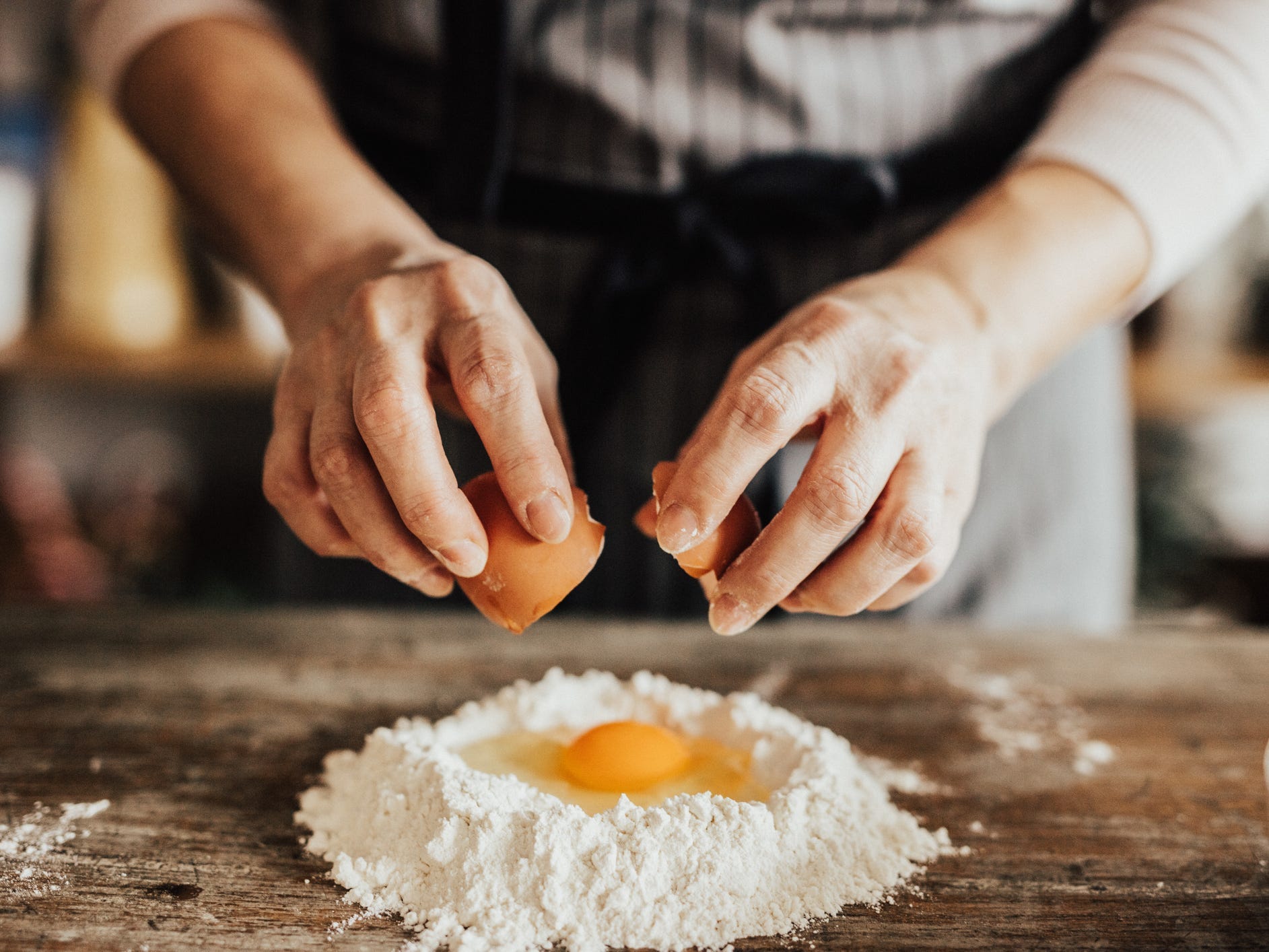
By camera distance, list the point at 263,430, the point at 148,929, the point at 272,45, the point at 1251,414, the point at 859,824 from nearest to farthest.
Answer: the point at 148,929, the point at 859,824, the point at 272,45, the point at 1251,414, the point at 263,430

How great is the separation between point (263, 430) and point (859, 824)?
1.83 meters

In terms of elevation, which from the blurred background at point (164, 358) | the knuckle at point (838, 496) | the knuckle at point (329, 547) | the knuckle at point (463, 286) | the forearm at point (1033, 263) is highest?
the forearm at point (1033, 263)

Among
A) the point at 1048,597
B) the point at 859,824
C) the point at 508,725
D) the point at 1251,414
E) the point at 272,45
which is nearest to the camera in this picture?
the point at 859,824

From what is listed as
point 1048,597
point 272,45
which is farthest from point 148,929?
point 1048,597

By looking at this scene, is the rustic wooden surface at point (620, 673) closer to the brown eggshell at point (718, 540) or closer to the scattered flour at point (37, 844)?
the scattered flour at point (37, 844)

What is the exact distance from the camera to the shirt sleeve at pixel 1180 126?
940mm

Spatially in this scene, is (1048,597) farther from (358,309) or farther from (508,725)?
(358,309)

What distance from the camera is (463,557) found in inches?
27.2

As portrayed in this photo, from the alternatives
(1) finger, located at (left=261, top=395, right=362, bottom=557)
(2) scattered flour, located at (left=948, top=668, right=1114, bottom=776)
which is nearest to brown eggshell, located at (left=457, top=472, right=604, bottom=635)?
(1) finger, located at (left=261, top=395, right=362, bottom=557)

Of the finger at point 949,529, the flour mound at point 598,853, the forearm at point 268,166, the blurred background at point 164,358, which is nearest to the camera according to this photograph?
the flour mound at point 598,853

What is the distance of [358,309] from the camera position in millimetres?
734

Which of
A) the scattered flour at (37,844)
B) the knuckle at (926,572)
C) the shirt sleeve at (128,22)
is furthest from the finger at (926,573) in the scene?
the shirt sleeve at (128,22)

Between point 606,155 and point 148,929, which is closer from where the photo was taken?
point 148,929

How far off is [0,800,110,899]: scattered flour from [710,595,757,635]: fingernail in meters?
0.49
